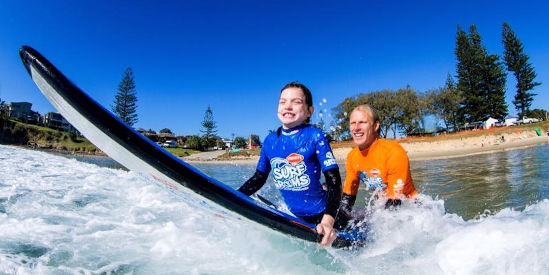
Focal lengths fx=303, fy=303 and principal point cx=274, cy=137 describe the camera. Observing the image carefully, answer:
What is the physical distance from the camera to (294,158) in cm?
265

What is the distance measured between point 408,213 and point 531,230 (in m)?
0.88

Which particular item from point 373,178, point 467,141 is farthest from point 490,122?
point 373,178

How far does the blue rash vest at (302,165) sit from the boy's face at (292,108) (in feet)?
0.25

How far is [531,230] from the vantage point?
197 cm

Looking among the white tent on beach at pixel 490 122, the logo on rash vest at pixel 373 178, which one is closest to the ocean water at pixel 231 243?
the logo on rash vest at pixel 373 178

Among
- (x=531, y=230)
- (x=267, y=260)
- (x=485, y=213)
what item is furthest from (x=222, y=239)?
(x=485, y=213)

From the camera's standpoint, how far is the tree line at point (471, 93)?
40.5m

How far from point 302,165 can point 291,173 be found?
0.14 meters

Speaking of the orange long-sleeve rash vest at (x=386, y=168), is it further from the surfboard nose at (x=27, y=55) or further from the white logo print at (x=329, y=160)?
the surfboard nose at (x=27, y=55)

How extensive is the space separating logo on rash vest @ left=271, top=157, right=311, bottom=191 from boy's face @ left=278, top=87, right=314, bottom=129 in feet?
1.00

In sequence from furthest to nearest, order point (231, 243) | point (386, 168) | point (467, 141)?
point (467, 141) → point (386, 168) → point (231, 243)

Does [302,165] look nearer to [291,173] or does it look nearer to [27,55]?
[291,173]

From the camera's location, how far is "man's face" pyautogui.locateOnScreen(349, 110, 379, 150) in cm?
310

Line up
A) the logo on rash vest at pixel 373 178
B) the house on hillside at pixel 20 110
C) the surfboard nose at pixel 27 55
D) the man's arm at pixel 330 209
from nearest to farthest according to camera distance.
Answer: the surfboard nose at pixel 27 55
the man's arm at pixel 330 209
the logo on rash vest at pixel 373 178
the house on hillside at pixel 20 110
